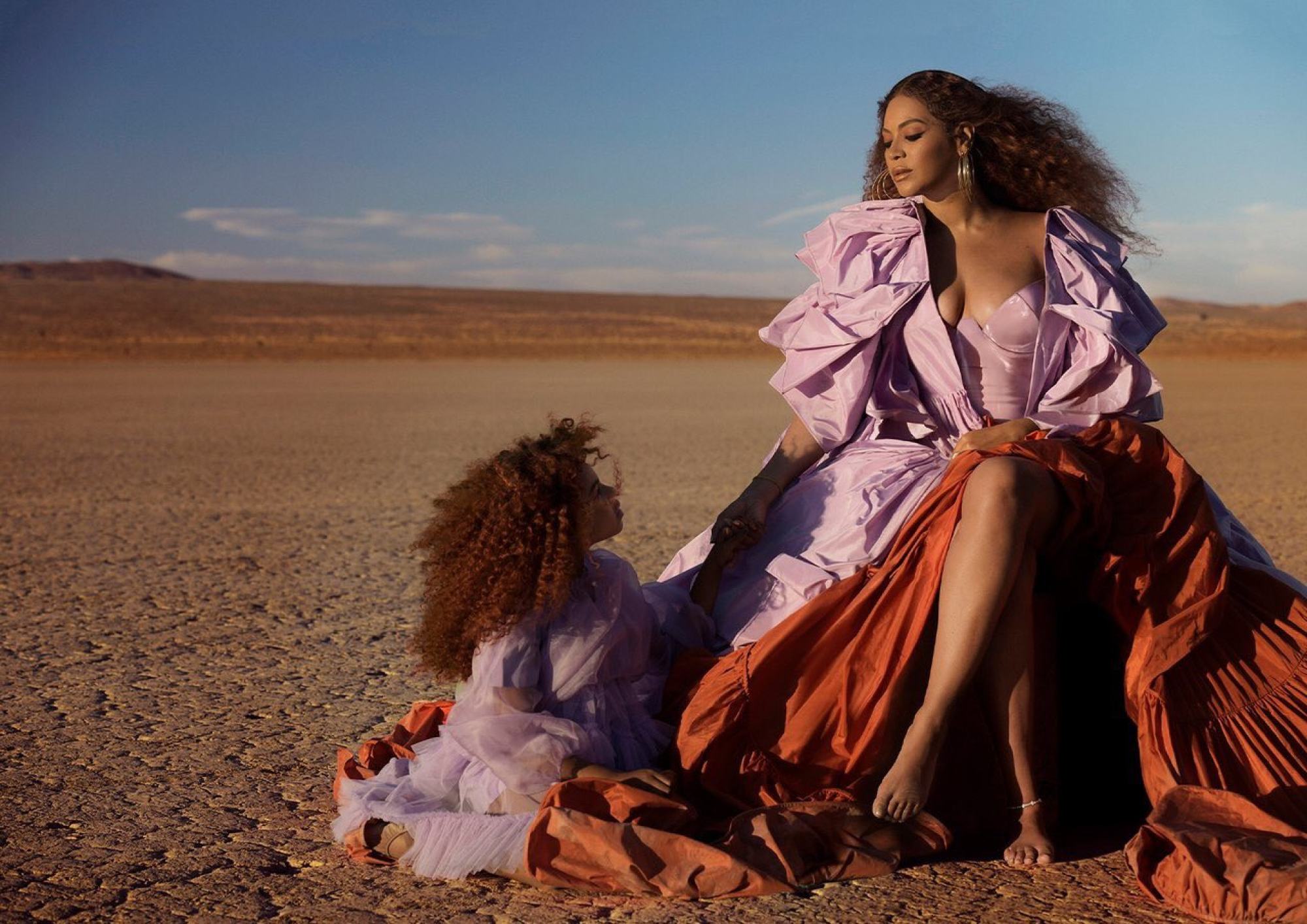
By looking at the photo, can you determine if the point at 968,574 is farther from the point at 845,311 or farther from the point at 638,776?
the point at 845,311

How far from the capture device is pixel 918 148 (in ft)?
13.7

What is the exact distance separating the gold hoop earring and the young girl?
1.35 m

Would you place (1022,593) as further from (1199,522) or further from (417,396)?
(417,396)

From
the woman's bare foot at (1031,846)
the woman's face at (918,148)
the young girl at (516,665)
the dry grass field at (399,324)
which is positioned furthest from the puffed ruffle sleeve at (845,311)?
the dry grass field at (399,324)

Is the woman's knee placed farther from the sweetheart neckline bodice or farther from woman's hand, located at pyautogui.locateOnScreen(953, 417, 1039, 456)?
the sweetheart neckline bodice

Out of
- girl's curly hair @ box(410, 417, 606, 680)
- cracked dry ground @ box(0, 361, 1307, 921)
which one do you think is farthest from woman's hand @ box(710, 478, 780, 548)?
cracked dry ground @ box(0, 361, 1307, 921)

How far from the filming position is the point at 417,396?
81.8 feet

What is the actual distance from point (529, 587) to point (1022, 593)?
3.75 feet

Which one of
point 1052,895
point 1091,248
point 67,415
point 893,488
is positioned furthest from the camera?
point 67,415

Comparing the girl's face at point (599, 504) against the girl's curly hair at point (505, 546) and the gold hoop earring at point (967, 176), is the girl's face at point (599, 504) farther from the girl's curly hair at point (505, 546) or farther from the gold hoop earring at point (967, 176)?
the gold hoop earring at point (967, 176)

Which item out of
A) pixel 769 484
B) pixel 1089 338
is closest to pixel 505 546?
pixel 769 484

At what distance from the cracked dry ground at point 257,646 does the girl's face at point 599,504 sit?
2.84 feet

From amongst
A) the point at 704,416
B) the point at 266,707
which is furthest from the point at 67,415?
the point at 266,707

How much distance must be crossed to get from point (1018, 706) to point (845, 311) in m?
1.27
